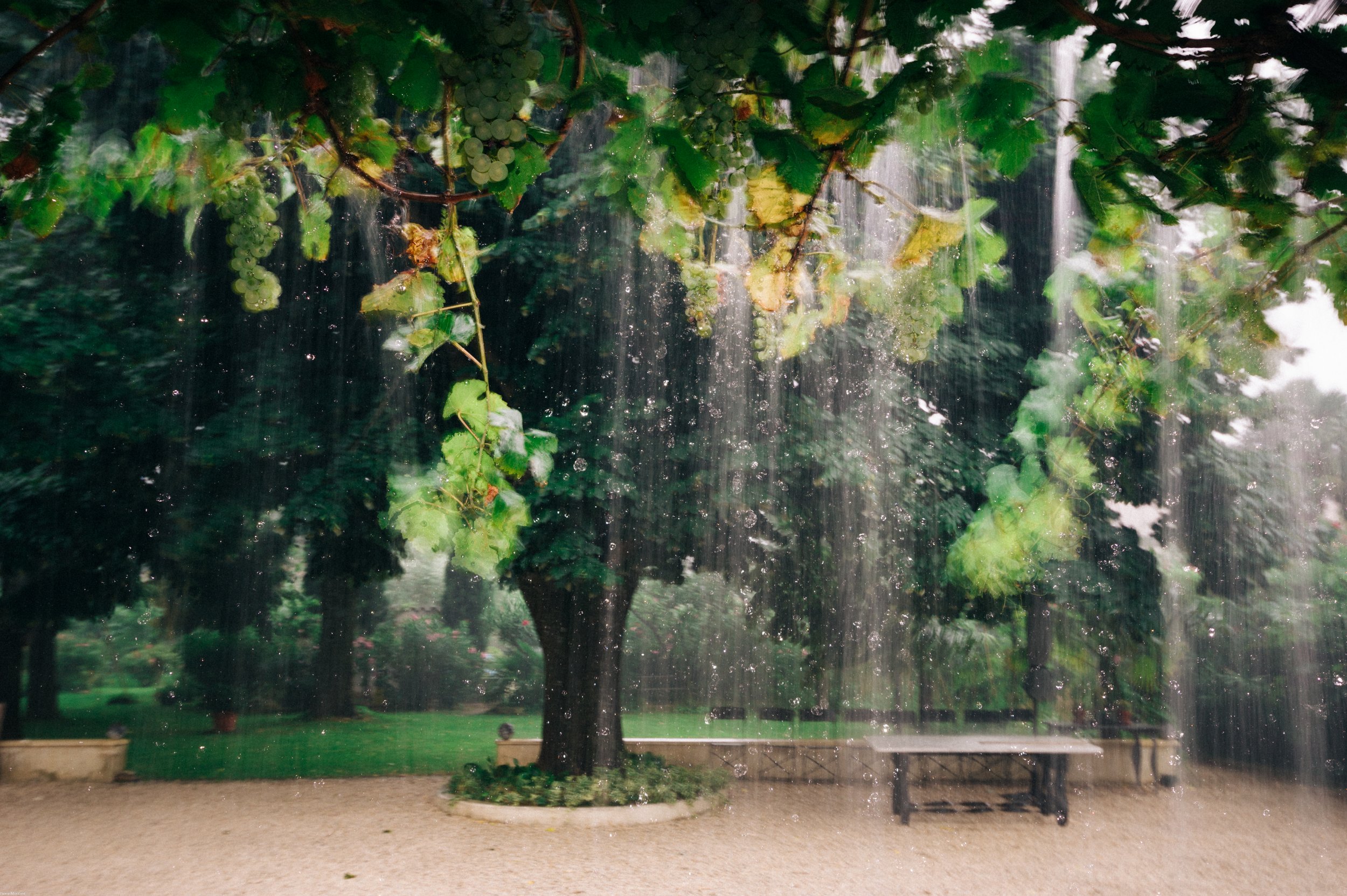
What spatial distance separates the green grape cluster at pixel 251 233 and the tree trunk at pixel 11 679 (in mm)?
9220

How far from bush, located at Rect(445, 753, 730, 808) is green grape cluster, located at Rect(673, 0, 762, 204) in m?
6.34

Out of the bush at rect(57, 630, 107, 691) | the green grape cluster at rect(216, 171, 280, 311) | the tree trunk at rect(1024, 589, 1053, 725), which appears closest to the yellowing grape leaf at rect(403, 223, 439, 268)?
the green grape cluster at rect(216, 171, 280, 311)

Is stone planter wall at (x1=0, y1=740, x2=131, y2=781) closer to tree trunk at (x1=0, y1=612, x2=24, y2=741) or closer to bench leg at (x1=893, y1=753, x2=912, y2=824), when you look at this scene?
tree trunk at (x1=0, y1=612, x2=24, y2=741)

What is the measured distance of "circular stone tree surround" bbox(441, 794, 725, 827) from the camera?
6762 millimetres

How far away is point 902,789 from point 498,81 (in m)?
7.11

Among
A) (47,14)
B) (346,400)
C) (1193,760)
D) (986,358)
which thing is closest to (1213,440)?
(986,358)

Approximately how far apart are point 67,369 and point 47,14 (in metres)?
6.36

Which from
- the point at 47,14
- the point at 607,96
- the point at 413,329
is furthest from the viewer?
the point at 413,329

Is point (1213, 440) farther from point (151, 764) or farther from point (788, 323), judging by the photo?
point (151, 764)

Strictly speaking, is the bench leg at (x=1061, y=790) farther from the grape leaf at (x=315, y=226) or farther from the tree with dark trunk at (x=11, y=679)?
the tree with dark trunk at (x=11, y=679)

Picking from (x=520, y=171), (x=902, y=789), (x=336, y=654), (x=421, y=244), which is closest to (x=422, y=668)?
(x=336, y=654)

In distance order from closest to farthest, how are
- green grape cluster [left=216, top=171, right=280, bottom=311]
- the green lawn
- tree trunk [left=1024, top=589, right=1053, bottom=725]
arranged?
1. green grape cluster [left=216, top=171, right=280, bottom=311]
2. tree trunk [left=1024, top=589, right=1053, bottom=725]
3. the green lawn

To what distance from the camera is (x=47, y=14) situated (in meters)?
1.37

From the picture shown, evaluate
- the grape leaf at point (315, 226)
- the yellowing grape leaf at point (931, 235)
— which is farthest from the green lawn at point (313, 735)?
the yellowing grape leaf at point (931, 235)
